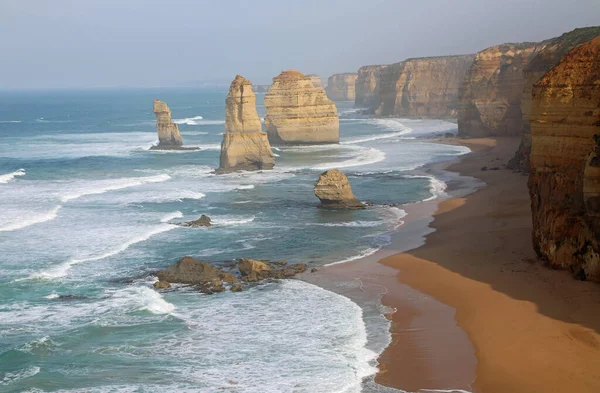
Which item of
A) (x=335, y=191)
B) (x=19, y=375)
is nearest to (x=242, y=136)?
(x=335, y=191)

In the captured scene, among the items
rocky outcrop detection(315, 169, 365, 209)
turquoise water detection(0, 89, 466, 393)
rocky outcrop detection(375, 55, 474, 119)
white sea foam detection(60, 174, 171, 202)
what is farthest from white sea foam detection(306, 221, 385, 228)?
rocky outcrop detection(375, 55, 474, 119)

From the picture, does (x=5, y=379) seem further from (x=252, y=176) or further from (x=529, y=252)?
(x=252, y=176)

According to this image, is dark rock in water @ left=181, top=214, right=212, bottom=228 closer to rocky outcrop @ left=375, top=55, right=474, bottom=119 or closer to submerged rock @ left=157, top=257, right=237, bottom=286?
submerged rock @ left=157, top=257, right=237, bottom=286

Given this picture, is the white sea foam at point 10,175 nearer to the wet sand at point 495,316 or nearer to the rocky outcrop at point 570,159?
the wet sand at point 495,316

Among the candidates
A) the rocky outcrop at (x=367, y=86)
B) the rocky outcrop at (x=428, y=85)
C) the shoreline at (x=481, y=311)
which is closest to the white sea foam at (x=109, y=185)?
the shoreline at (x=481, y=311)

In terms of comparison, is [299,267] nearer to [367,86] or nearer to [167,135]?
[167,135]

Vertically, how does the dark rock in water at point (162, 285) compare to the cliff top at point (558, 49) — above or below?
below
